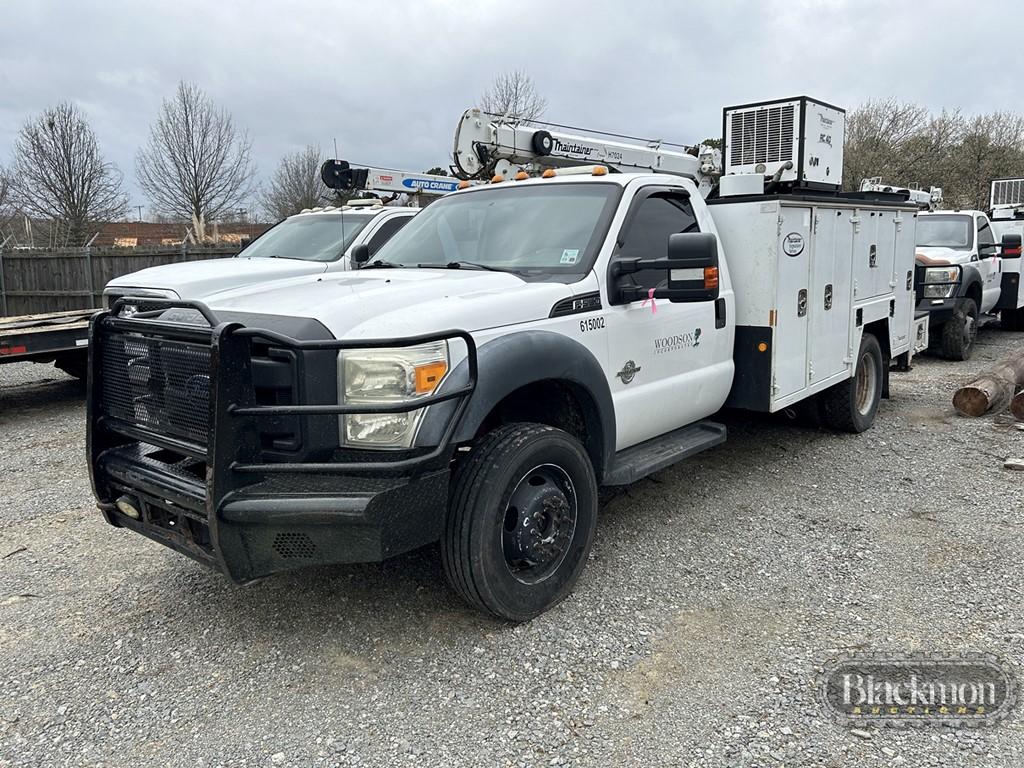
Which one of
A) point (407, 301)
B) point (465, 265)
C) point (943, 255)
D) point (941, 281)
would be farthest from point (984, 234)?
point (407, 301)

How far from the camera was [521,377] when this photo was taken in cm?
350

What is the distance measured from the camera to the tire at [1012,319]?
14555 millimetres

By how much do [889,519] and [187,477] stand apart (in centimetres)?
405

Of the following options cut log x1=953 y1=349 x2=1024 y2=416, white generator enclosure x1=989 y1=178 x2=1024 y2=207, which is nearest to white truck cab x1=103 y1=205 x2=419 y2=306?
cut log x1=953 y1=349 x2=1024 y2=416

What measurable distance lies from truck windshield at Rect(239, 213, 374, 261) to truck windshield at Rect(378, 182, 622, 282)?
3788mm

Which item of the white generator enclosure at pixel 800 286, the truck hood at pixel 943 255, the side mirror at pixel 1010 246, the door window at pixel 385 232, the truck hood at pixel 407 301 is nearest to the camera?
the truck hood at pixel 407 301

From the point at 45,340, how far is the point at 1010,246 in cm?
1293

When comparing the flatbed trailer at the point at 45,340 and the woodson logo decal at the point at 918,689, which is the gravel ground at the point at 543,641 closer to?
the woodson logo decal at the point at 918,689

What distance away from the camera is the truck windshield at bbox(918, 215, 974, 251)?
38.8 ft

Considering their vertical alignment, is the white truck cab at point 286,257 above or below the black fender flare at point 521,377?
above

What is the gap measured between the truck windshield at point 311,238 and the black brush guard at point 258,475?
539cm

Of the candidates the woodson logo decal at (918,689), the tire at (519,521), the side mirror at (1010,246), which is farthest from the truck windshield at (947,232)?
the tire at (519,521)

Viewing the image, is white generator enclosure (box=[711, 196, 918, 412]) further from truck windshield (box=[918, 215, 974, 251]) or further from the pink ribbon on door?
truck windshield (box=[918, 215, 974, 251])

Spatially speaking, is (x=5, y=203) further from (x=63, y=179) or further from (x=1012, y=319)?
(x=1012, y=319)
